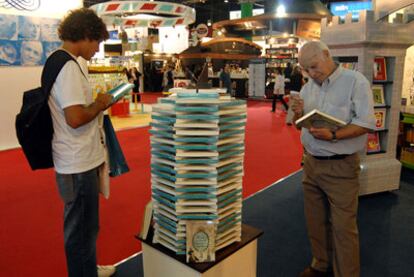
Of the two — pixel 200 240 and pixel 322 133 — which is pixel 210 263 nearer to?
pixel 200 240

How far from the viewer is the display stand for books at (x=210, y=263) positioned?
1788mm

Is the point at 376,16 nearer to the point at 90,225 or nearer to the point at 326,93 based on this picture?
the point at 326,93

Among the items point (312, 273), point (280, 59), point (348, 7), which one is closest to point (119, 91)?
point (312, 273)

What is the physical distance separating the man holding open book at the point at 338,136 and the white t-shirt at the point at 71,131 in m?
1.20

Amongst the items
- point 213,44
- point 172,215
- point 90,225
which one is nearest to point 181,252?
point 172,215

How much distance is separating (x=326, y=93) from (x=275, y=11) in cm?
878

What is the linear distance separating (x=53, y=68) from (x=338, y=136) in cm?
160

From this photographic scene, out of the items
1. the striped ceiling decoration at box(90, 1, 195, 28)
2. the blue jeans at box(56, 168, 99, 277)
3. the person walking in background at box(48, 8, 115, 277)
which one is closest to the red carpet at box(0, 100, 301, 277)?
the blue jeans at box(56, 168, 99, 277)

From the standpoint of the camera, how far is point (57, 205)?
3.97 metres

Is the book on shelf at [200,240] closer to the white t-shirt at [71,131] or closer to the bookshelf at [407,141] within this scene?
the white t-shirt at [71,131]

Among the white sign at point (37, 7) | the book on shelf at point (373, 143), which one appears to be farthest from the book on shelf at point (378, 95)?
the white sign at point (37, 7)

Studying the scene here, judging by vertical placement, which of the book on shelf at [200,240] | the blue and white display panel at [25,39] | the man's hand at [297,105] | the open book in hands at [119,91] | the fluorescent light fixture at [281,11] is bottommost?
the book on shelf at [200,240]

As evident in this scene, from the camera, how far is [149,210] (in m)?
2.02

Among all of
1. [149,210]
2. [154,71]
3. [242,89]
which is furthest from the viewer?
[154,71]
